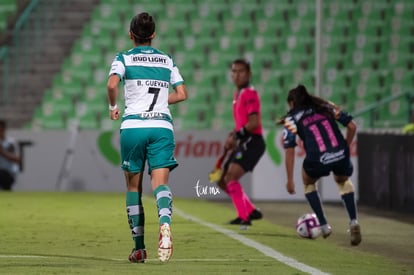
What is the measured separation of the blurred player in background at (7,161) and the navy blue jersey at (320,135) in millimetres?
10664

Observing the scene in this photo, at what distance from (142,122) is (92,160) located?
13659 millimetres

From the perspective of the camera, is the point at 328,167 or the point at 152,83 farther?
the point at 328,167

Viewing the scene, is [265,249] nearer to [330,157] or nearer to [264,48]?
[330,157]

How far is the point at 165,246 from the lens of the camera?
27.4ft

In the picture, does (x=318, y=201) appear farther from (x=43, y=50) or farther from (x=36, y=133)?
(x=43, y=50)

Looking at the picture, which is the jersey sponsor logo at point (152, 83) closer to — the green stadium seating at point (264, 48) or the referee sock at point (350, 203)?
the referee sock at point (350, 203)

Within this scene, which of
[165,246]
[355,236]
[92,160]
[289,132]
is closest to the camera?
[165,246]

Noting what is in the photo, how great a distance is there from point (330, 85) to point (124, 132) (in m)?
18.5

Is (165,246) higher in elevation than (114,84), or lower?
lower

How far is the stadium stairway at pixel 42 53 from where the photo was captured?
1014 inches

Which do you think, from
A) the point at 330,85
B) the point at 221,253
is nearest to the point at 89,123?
the point at 330,85

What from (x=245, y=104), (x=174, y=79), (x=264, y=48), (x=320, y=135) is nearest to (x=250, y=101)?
(x=245, y=104)

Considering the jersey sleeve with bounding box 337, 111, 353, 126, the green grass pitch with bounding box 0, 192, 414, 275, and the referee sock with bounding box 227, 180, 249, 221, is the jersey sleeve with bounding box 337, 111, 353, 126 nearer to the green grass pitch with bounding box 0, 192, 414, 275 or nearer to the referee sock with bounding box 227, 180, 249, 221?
the green grass pitch with bounding box 0, 192, 414, 275

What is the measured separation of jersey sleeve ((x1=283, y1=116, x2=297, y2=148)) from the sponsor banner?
950 cm
